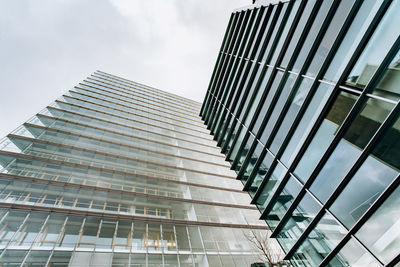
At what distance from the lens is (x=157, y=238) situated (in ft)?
44.4

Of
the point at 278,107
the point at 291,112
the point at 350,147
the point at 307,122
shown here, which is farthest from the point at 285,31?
the point at 350,147

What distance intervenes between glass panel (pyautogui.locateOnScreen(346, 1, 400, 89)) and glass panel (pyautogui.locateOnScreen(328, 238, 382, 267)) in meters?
5.38

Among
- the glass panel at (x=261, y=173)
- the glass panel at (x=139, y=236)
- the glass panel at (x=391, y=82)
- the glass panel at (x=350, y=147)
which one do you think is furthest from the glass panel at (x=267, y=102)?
the glass panel at (x=139, y=236)

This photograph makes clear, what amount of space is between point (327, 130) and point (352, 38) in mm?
3394

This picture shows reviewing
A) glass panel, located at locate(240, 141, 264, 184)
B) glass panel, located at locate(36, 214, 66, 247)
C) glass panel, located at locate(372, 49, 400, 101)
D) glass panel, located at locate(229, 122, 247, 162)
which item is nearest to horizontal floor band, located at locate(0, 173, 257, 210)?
glass panel, located at locate(36, 214, 66, 247)

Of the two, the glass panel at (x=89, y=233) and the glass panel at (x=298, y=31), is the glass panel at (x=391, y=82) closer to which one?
the glass panel at (x=298, y=31)

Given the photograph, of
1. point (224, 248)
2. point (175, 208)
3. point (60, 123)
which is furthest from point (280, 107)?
point (60, 123)

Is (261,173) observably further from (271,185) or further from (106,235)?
(106,235)

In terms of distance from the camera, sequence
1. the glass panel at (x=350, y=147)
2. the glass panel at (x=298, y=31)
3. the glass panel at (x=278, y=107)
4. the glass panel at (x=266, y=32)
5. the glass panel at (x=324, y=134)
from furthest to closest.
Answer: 1. the glass panel at (x=266, y=32)
2. the glass panel at (x=278, y=107)
3. the glass panel at (x=298, y=31)
4. the glass panel at (x=324, y=134)
5. the glass panel at (x=350, y=147)

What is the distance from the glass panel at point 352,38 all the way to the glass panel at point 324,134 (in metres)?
1.01

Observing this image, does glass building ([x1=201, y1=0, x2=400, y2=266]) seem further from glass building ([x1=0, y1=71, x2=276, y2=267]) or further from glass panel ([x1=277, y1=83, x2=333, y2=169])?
glass building ([x1=0, y1=71, x2=276, y2=267])

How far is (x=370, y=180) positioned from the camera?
6078 millimetres

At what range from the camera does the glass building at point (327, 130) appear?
18.6 feet

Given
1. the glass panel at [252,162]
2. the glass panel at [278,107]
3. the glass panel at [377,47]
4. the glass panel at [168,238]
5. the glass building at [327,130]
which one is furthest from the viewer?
the glass panel at [168,238]
